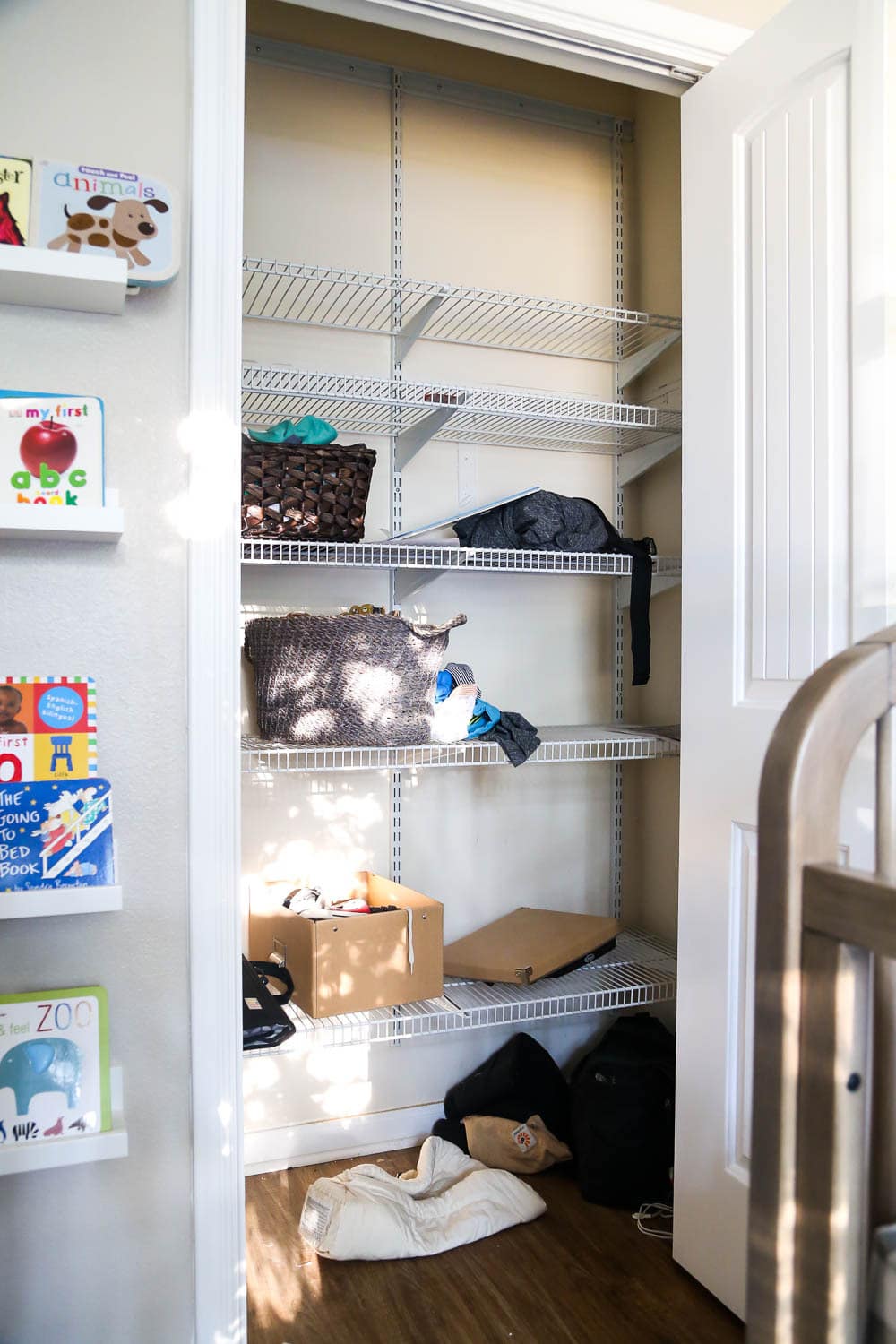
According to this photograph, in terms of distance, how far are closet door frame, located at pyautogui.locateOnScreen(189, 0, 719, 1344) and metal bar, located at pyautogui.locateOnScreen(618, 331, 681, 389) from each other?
1.20 m

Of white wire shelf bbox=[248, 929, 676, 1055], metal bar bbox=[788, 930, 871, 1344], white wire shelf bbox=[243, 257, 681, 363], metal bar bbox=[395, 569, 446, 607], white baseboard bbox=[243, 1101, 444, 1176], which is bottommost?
white baseboard bbox=[243, 1101, 444, 1176]

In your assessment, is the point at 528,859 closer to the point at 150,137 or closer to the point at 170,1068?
the point at 170,1068

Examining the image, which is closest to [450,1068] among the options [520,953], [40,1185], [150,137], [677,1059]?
[520,953]

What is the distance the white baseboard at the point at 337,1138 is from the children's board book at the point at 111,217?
1746 millimetres

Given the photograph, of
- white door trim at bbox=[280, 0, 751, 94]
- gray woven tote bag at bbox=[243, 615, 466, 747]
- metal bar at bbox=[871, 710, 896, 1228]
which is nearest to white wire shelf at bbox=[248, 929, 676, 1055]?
gray woven tote bag at bbox=[243, 615, 466, 747]

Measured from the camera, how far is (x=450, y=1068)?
2.35 meters

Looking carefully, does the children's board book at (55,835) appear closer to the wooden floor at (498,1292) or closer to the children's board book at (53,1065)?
the children's board book at (53,1065)

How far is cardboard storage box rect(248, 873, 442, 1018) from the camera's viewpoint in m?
1.87

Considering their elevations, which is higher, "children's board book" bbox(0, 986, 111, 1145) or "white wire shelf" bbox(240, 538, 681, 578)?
"white wire shelf" bbox(240, 538, 681, 578)

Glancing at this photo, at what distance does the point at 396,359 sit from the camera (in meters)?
2.30

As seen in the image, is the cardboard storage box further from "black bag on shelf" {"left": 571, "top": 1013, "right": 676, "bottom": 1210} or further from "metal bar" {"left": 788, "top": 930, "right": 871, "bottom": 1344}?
"metal bar" {"left": 788, "top": 930, "right": 871, "bottom": 1344}

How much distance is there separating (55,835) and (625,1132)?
1.39 metres

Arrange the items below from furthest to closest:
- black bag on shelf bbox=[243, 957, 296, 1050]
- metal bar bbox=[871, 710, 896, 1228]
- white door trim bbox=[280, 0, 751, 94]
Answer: black bag on shelf bbox=[243, 957, 296, 1050] < white door trim bbox=[280, 0, 751, 94] < metal bar bbox=[871, 710, 896, 1228]

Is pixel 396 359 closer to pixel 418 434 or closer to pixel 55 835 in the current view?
pixel 418 434
